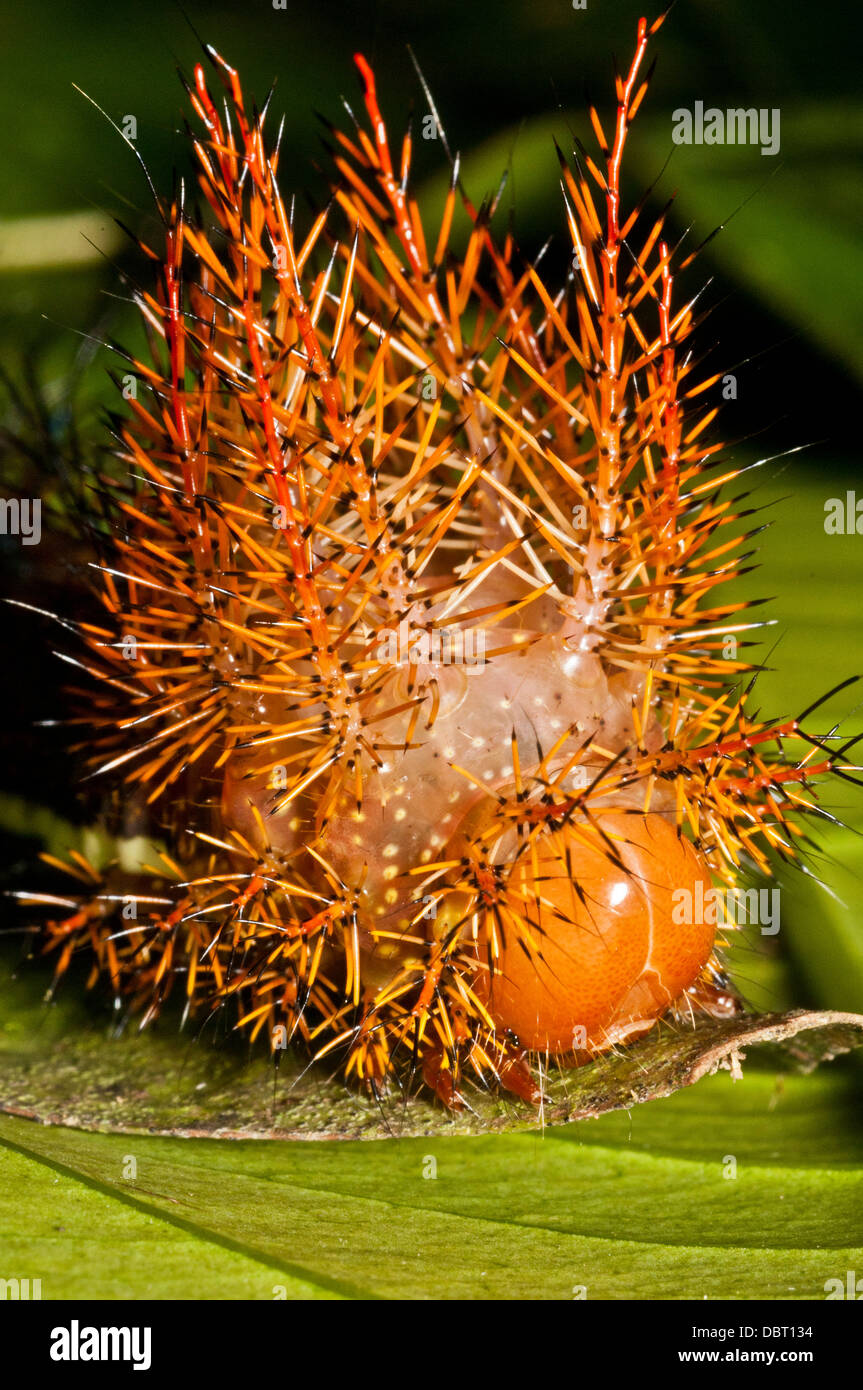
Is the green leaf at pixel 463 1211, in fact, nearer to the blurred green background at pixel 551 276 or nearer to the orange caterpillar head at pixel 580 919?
the blurred green background at pixel 551 276

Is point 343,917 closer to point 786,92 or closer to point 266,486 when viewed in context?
point 266,486

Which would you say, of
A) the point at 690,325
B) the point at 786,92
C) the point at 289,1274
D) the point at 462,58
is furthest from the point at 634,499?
the point at 462,58

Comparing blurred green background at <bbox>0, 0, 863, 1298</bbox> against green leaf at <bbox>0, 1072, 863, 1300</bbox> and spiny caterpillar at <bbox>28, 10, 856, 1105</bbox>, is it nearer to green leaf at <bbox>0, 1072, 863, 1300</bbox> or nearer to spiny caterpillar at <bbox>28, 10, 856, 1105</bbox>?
green leaf at <bbox>0, 1072, 863, 1300</bbox>

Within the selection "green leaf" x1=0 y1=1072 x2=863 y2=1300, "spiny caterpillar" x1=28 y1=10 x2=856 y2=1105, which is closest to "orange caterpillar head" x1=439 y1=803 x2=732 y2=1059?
"spiny caterpillar" x1=28 y1=10 x2=856 y2=1105

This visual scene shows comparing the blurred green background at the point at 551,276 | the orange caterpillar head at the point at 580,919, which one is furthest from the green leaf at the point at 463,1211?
the orange caterpillar head at the point at 580,919

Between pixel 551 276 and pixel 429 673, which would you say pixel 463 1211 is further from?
pixel 551 276

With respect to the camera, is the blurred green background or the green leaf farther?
the blurred green background
